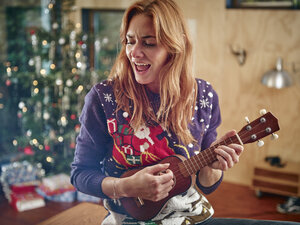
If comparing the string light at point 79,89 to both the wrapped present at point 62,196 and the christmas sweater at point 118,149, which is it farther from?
the christmas sweater at point 118,149

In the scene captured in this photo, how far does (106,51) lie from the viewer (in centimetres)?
388

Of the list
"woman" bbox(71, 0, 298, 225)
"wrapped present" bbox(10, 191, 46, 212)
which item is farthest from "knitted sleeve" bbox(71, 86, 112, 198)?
"wrapped present" bbox(10, 191, 46, 212)

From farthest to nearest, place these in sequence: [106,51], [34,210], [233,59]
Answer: [106,51] → [233,59] → [34,210]

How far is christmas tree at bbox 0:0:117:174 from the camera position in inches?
111

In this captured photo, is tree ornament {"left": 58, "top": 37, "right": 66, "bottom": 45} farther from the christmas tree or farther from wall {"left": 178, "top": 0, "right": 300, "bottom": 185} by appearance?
wall {"left": 178, "top": 0, "right": 300, "bottom": 185}

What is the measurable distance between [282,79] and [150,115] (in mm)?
1995

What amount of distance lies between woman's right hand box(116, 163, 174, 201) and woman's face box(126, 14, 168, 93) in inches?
11.7

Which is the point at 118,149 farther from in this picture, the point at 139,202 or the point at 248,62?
the point at 248,62

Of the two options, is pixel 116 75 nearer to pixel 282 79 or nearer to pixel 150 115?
pixel 150 115

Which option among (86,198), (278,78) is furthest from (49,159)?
(278,78)

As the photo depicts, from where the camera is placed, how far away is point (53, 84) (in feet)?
9.21

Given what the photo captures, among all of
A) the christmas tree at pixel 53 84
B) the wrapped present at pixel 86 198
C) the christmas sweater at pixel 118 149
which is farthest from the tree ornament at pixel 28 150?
the christmas sweater at pixel 118 149

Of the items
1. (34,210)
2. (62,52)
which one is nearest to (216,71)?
(62,52)

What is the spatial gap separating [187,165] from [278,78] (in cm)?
198
